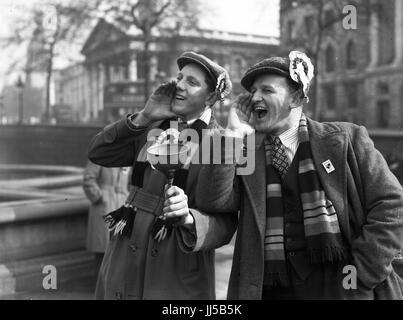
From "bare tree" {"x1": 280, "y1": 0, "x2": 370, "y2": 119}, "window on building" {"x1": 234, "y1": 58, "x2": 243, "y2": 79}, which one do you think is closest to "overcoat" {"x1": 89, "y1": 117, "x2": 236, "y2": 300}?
"bare tree" {"x1": 280, "y1": 0, "x2": 370, "y2": 119}

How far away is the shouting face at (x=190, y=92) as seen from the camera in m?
2.71

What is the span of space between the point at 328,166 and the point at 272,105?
368 mm

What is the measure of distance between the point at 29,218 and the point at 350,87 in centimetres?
3911

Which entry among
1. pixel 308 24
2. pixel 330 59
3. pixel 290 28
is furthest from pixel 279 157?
pixel 330 59

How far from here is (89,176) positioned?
19.3 feet

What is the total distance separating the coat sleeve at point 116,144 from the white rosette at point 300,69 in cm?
80

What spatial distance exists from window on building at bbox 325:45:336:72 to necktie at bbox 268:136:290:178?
32849 mm

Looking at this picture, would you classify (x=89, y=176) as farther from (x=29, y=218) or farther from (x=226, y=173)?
(x=226, y=173)

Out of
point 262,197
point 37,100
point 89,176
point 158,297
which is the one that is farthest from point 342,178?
point 37,100

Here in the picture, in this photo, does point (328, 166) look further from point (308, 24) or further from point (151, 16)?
point (308, 24)

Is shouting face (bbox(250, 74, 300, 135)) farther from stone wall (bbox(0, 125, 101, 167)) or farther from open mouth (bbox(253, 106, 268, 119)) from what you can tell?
stone wall (bbox(0, 125, 101, 167))

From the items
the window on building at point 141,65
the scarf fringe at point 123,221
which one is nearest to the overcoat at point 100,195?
the scarf fringe at point 123,221

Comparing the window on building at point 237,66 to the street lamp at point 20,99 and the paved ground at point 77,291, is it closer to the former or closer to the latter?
the street lamp at point 20,99

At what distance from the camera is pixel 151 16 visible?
62.0 ft
